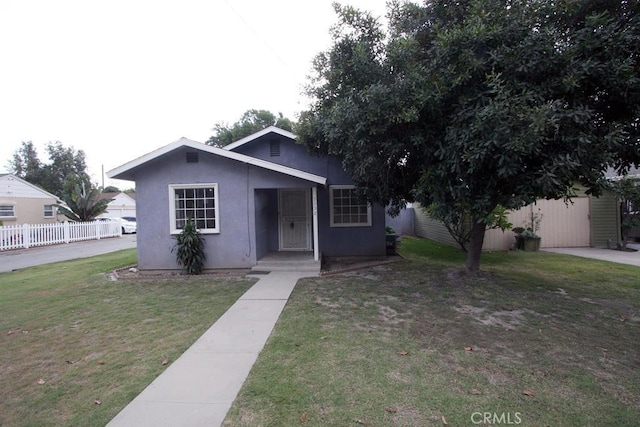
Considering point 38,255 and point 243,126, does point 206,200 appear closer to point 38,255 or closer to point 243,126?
point 38,255

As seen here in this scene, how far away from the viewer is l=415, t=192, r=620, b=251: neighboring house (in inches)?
487

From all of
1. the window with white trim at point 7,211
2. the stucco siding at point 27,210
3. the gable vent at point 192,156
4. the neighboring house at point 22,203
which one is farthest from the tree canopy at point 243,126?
the gable vent at point 192,156

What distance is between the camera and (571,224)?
1266cm

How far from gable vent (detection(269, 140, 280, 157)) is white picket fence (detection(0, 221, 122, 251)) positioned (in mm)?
13692

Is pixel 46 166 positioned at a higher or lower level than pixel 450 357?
higher

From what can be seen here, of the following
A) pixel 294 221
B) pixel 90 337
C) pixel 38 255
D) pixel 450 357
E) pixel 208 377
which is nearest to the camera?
pixel 208 377

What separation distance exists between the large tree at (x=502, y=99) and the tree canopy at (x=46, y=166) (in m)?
51.3

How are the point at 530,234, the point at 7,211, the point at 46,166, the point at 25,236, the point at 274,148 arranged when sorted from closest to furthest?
1. the point at 274,148
2. the point at 530,234
3. the point at 25,236
4. the point at 7,211
5. the point at 46,166

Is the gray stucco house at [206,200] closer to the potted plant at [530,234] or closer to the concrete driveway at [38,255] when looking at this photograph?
the concrete driveway at [38,255]

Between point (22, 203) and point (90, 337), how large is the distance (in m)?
26.7

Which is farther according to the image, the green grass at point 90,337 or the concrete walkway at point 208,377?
the green grass at point 90,337

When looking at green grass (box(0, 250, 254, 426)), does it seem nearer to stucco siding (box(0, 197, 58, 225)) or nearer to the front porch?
the front porch

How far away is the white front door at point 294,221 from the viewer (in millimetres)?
11070

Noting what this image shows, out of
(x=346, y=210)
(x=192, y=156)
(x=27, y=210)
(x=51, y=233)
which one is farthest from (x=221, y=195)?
(x=27, y=210)
